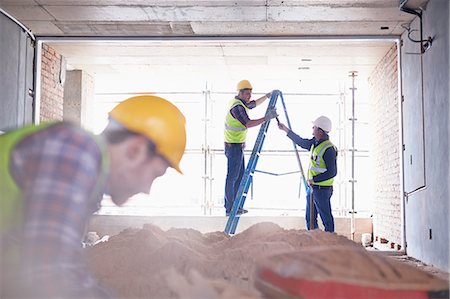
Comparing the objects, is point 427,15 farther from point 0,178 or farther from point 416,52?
point 0,178

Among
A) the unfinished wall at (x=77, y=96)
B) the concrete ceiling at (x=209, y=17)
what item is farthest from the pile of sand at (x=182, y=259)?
the unfinished wall at (x=77, y=96)

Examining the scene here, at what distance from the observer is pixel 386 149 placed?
1104cm

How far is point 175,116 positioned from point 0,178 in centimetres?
72

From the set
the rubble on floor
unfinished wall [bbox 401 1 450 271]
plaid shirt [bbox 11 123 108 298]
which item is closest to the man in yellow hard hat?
the rubble on floor

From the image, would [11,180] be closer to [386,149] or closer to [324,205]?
[324,205]

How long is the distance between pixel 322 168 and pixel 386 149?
122 inches

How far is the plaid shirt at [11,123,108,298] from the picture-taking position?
1.60m

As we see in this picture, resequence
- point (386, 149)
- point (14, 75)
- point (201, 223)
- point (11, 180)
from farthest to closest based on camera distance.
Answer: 1. point (201, 223)
2. point (386, 149)
3. point (14, 75)
4. point (11, 180)

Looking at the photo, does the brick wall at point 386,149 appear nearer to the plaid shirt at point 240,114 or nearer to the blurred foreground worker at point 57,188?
the plaid shirt at point 240,114

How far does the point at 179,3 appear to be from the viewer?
25.7 feet

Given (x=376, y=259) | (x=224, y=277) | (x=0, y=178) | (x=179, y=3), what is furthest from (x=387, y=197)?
(x=0, y=178)

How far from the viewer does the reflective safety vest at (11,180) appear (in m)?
1.79

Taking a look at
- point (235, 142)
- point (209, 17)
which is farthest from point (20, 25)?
point (235, 142)

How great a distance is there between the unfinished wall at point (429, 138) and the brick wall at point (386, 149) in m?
1.35
